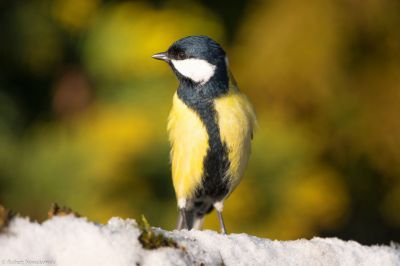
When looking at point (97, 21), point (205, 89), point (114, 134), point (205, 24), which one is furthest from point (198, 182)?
point (97, 21)

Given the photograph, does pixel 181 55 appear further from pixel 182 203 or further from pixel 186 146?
pixel 182 203

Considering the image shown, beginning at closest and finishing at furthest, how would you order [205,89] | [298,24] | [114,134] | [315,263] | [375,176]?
[315,263], [205,89], [114,134], [298,24], [375,176]

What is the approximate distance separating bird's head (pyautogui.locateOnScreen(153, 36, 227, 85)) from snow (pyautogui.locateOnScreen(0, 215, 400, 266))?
815 millimetres

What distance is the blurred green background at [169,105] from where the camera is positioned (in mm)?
3053

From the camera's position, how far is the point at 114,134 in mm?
3008

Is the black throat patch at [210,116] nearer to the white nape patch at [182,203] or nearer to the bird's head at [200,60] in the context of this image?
the bird's head at [200,60]

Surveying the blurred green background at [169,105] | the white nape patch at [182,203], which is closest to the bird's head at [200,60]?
the white nape patch at [182,203]

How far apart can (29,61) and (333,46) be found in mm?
1396

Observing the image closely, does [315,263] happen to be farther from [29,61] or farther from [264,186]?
[29,61]

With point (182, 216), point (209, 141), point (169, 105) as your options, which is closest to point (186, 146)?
point (209, 141)

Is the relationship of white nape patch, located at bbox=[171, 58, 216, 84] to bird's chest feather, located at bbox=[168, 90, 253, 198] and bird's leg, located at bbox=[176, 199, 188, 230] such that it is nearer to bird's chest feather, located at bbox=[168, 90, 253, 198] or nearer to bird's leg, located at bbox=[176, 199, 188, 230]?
bird's chest feather, located at bbox=[168, 90, 253, 198]

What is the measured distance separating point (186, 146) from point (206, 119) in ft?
0.38

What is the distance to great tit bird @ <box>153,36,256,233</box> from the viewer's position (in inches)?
88.6

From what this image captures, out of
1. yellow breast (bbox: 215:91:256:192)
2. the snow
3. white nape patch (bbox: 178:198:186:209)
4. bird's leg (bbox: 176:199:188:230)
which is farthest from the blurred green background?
the snow
